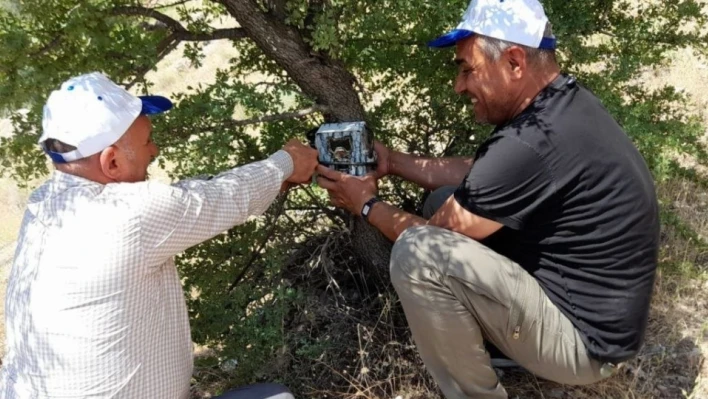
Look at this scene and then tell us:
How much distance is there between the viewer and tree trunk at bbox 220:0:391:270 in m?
Answer: 3.00

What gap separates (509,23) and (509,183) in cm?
74

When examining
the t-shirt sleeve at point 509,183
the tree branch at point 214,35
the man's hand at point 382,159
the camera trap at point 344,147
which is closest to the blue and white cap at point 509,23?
the t-shirt sleeve at point 509,183

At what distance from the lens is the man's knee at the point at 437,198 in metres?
3.29

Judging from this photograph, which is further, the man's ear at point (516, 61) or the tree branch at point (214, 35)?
the tree branch at point (214, 35)

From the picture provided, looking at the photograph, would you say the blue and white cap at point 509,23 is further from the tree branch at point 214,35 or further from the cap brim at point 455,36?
the tree branch at point 214,35

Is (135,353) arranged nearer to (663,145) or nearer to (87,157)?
(87,157)

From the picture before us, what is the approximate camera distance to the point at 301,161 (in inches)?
117

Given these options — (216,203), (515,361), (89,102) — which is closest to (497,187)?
(515,361)

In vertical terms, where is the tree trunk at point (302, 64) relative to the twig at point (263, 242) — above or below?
above

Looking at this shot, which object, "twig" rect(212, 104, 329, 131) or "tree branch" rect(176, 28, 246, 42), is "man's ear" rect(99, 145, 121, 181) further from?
"tree branch" rect(176, 28, 246, 42)

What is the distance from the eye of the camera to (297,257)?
Answer: 3.71 metres

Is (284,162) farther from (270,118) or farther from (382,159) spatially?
(382,159)

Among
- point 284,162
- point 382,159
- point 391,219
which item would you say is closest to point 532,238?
point 391,219

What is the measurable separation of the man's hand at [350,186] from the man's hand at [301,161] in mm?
76
